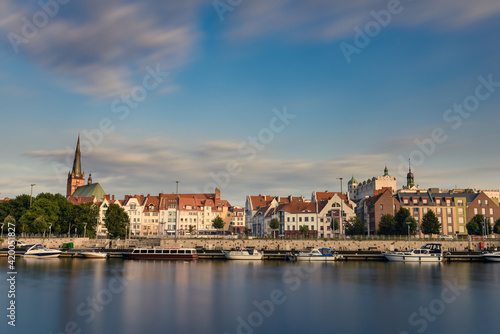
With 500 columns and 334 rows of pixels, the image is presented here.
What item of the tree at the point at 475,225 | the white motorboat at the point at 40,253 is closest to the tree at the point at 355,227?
the tree at the point at 475,225

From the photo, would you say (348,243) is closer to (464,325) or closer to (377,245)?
(377,245)

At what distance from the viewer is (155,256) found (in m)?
89.2

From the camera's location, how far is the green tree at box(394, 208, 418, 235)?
109 meters

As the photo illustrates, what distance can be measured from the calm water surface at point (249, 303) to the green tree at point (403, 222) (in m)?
49.7

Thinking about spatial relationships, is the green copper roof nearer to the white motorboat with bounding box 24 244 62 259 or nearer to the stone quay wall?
the stone quay wall

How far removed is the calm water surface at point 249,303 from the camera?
30.9m

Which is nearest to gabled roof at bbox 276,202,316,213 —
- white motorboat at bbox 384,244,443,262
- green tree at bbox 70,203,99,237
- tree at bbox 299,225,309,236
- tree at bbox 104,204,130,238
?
tree at bbox 299,225,309,236

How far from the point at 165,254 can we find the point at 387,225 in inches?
2353

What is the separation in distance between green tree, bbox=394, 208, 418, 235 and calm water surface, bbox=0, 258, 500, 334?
4969 centimetres

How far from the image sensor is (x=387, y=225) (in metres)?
113

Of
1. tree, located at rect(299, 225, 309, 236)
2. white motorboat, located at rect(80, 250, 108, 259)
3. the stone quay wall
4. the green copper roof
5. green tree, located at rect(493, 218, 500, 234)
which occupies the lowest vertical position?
white motorboat, located at rect(80, 250, 108, 259)

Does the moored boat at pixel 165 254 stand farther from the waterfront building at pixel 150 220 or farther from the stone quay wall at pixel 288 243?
the waterfront building at pixel 150 220

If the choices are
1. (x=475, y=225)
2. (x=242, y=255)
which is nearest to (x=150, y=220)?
(x=242, y=255)

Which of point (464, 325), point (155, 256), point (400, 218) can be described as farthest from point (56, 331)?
point (400, 218)
